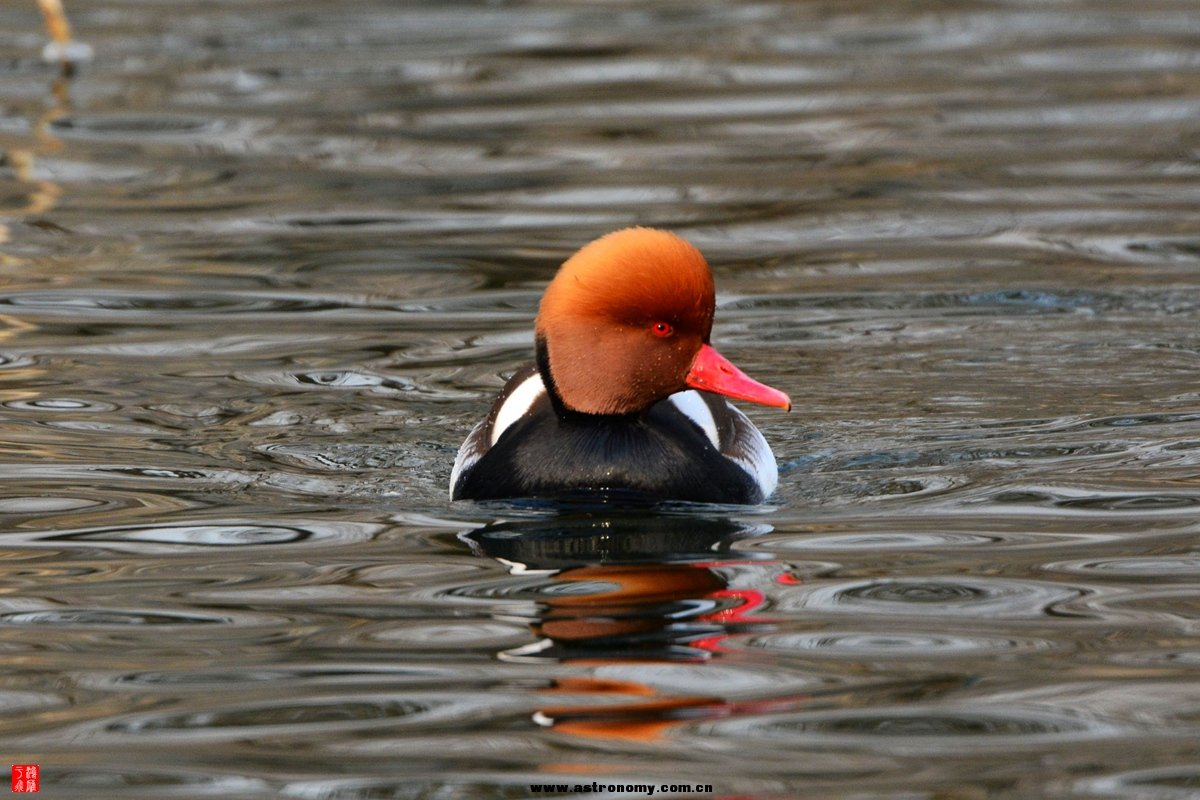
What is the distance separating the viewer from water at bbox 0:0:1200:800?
5047mm

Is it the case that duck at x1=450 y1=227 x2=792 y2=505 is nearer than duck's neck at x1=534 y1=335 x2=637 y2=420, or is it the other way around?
duck at x1=450 y1=227 x2=792 y2=505

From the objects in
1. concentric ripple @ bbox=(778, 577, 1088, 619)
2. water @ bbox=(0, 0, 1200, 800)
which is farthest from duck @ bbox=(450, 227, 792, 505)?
concentric ripple @ bbox=(778, 577, 1088, 619)

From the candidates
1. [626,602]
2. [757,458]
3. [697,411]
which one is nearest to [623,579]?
[626,602]

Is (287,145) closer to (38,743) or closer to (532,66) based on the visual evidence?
(532,66)

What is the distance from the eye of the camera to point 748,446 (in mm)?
7453

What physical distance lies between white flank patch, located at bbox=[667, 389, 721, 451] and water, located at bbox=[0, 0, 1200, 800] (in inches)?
15.4

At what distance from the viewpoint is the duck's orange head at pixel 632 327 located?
6727mm

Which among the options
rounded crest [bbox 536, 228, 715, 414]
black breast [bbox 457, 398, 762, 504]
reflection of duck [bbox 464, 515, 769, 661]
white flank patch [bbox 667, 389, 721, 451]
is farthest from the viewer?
white flank patch [bbox 667, 389, 721, 451]

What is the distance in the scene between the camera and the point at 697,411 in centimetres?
758

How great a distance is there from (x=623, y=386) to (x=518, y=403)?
61 centimetres

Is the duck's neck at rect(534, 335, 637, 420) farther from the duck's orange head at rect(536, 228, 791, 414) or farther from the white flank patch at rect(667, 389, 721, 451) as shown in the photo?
the white flank patch at rect(667, 389, 721, 451)

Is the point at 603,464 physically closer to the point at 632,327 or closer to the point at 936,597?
the point at 632,327

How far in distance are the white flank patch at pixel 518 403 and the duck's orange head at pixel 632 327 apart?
37 cm

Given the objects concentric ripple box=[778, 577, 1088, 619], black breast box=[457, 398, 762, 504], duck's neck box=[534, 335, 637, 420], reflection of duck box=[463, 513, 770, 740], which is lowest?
concentric ripple box=[778, 577, 1088, 619]
